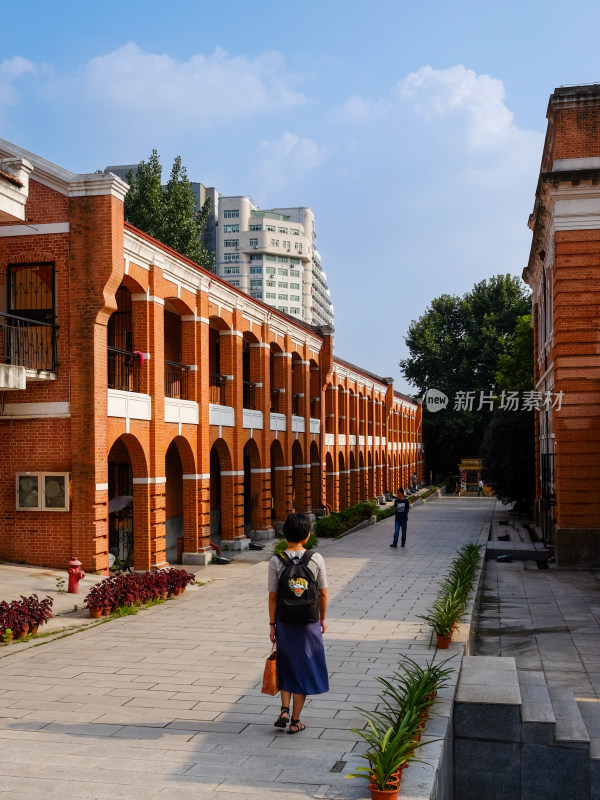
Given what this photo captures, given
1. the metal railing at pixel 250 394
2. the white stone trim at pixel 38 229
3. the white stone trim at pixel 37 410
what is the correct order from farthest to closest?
the metal railing at pixel 250 394
the white stone trim at pixel 38 229
the white stone trim at pixel 37 410

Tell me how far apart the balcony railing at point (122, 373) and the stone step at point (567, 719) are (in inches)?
488

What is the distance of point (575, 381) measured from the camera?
20719 millimetres

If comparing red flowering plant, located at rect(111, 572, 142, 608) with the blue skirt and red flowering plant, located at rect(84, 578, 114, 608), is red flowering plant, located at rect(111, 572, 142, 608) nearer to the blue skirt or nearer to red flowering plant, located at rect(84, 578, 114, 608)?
red flowering plant, located at rect(84, 578, 114, 608)

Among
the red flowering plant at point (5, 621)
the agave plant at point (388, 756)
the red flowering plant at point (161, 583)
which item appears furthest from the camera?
the red flowering plant at point (161, 583)

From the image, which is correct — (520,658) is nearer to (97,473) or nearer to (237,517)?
(97,473)

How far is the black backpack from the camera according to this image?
21.8 feet

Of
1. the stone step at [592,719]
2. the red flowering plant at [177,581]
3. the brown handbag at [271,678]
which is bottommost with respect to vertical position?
the stone step at [592,719]

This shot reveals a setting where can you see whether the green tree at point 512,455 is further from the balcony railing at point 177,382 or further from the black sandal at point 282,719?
the black sandal at point 282,719

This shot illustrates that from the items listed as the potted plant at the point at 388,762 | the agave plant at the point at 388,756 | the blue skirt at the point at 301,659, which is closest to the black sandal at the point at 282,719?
the blue skirt at the point at 301,659

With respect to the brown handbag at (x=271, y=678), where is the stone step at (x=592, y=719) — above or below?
below

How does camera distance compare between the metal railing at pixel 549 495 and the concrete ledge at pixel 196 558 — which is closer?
the concrete ledge at pixel 196 558

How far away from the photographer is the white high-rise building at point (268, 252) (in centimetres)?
12288

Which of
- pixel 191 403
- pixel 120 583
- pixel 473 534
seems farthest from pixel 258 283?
pixel 120 583

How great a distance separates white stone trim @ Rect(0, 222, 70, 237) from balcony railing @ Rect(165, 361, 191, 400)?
5.60 metres
